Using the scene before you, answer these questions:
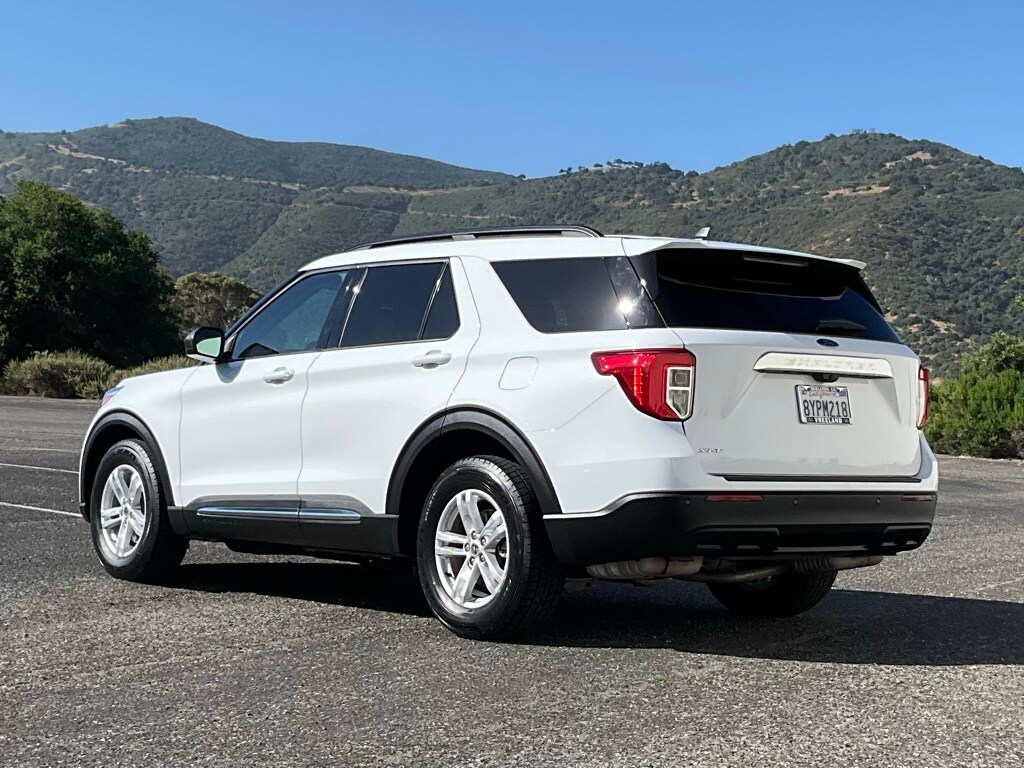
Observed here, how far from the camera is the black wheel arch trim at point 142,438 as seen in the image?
767cm

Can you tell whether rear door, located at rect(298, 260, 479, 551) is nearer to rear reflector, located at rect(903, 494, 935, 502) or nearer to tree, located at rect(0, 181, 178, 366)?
rear reflector, located at rect(903, 494, 935, 502)

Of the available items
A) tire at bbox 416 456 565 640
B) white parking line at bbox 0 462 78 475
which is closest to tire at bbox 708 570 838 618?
tire at bbox 416 456 565 640

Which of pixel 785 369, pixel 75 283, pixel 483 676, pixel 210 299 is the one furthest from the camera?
pixel 210 299

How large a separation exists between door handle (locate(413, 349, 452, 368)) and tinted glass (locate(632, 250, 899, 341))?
3.41 ft

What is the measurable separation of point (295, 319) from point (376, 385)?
41.1 inches

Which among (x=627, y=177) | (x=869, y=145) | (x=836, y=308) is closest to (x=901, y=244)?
(x=869, y=145)

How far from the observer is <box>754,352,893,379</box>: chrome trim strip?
5.76m

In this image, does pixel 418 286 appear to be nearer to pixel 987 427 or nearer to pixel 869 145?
pixel 987 427

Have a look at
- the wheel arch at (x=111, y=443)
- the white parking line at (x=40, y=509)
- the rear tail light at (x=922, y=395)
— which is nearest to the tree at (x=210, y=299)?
the white parking line at (x=40, y=509)

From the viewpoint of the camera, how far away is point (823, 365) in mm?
5902

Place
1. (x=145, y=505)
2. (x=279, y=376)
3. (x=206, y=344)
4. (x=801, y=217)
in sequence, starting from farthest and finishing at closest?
1. (x=801, y=217)
2. (x=145, y=505)
3. (x=206, y=344)
4. (x=279, y=376)

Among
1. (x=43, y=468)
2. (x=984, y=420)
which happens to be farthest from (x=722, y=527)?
(x=984, y=420)

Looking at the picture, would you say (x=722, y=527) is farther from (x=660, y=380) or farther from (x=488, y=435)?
(x=488, y=435)

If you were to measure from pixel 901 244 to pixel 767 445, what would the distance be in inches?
3448
